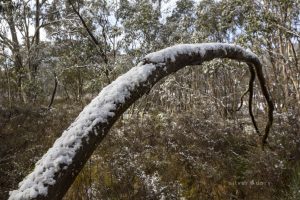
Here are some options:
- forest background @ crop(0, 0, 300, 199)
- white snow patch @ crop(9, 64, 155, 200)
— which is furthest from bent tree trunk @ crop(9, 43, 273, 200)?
forest background @ crop(0, 0, 300, 199)

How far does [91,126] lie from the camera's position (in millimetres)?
2076

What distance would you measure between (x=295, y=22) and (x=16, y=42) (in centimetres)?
1382

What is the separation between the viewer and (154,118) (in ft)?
35.9

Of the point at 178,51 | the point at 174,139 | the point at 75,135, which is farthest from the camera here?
the point at 174,139

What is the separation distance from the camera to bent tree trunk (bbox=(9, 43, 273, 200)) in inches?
71.9

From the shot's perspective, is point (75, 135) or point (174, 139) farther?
point (174, 139)

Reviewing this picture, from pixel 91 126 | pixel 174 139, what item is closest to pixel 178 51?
pixel 91 126

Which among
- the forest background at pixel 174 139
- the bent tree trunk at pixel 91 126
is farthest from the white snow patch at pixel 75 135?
the forest background at pixel 174 139

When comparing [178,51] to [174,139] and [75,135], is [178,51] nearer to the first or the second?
[75,135]

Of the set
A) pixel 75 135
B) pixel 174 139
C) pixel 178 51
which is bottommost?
pixel 174 139

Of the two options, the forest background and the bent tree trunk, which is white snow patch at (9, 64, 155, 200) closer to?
the bent tree trunk

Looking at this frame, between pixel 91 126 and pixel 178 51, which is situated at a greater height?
pixel 178 51

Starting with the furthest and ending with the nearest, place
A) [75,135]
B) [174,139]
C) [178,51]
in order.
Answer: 1. [174,139]
2. [178,51]
3. [75,135]

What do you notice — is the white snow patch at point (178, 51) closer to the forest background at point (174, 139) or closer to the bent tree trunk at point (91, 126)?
the bent tree trunk at point (91, 126)
